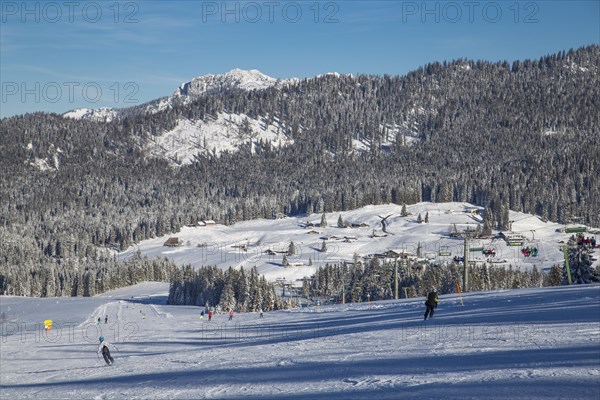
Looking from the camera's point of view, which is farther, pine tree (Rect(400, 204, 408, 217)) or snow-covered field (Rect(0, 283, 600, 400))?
pine tree (Rect(400, 204, 408, 217))

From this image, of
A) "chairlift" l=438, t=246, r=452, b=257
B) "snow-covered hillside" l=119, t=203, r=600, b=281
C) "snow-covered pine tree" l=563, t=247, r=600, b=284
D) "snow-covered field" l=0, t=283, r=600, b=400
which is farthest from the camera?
"snow-covered hillside" l=119, t=203, r=600, b=281

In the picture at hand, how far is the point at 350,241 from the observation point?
157 meters

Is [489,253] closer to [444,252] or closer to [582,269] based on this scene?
[444,252]

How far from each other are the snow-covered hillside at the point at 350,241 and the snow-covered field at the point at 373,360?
3516 inches

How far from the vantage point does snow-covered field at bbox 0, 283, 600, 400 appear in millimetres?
13539

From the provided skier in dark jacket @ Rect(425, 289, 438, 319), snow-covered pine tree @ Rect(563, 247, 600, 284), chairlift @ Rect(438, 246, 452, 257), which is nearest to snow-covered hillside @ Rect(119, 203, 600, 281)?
chairlift @ Rect(438, 246, 452, 257)

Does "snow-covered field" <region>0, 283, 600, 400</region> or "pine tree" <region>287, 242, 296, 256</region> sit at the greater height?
"pine tree" <region>287, 242, 296, 256</region>

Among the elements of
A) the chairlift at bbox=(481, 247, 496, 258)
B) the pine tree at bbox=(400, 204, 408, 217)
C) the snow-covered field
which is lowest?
the snow-covered field

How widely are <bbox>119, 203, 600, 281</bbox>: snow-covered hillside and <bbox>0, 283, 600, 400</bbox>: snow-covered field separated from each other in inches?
3516

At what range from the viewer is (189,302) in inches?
3607

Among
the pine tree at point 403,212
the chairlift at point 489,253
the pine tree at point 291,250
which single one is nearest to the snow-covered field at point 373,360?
the chairlift at point 489,253

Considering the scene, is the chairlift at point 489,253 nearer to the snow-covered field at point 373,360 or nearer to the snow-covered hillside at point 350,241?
the snow-covered hillside at point 350,241

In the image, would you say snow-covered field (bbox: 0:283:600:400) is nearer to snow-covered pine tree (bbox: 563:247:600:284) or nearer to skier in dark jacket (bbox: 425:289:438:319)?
skier in dark jacket (bbox: 425:289:438:319)

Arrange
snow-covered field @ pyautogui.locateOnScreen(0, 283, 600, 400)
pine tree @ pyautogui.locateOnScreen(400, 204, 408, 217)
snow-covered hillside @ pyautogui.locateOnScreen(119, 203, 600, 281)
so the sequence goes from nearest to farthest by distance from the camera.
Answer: snow-covered field @ pyautogui.locateOnScreen(0, 283, 600, 400)
snow-covered hillside @ pyautogui.locateOnScreen(119, 203, 600, 281)
pine tree @ pyautogui.locateOnScreen(400, 204, 408, 217)
